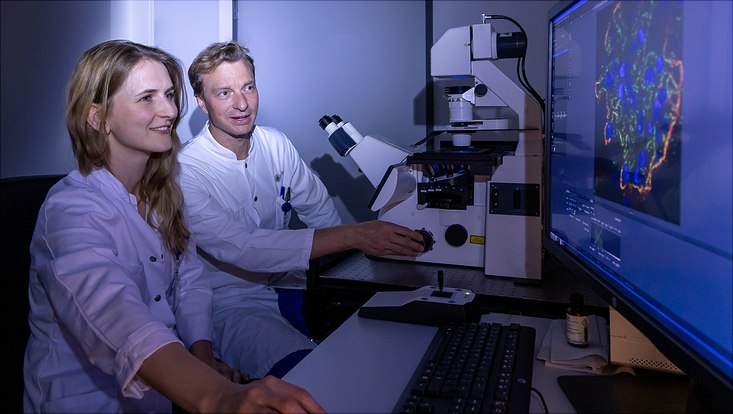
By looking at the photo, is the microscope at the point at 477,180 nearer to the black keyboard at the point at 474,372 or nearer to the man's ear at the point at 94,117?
the black keyboard at the point at 474,372

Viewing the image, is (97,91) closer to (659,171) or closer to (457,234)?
(457,234)

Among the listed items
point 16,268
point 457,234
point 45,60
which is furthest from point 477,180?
point 45,60

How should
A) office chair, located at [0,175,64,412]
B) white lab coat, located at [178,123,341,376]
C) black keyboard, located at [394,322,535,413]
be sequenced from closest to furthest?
1. black keyboard, located at [394,322,535,413]
2. office chair, located at [0,175,64,412]
3. white lab coat, located at [178,123,341,376]

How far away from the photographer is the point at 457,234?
150cm

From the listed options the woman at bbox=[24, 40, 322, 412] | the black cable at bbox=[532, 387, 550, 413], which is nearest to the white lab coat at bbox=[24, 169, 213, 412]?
the woman at bbox=[24, 40, 322, 412]

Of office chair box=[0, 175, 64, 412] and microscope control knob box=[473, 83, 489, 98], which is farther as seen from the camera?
microscope control knob box=[473, 83, 489, 98]

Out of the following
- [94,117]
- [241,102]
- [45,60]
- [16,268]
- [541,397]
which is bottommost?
[541,397]

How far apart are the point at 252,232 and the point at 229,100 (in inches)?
20.1

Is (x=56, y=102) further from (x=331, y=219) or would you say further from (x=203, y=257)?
(x=331, y=219)

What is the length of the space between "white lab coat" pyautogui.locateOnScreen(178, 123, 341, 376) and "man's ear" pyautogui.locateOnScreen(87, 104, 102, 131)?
1.36ft

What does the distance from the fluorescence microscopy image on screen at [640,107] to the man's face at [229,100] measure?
4.16 ft

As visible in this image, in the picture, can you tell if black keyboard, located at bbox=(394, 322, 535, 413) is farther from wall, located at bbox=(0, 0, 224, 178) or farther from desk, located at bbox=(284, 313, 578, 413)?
wall, located at bbox=(0, 0, 224, 178)

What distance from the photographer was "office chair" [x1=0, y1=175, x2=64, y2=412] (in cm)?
108

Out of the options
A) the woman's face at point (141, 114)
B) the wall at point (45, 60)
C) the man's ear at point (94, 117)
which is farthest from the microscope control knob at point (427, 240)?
the wall at point (45, 60)
